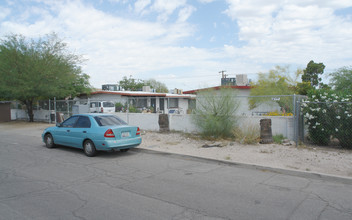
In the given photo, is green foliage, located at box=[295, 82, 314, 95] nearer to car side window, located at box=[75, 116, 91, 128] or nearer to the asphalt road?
the asphalt road

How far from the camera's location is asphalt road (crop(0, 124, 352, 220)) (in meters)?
4.66

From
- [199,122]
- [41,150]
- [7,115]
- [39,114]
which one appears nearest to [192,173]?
[199,122]

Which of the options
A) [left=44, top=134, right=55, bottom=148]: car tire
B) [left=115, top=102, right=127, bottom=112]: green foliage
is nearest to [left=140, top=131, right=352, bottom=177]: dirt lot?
[left=44, top=134, right=55, bottom=148]: car tire

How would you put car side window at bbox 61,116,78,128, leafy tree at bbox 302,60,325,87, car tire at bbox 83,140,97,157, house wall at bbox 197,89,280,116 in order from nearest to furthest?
car tire at bbox 83,140,97,157 < car side window at bbox 61,116,78,128 < house wall at bbox 197,89,280,116 < leafy tree at bbox 302,60,325,87

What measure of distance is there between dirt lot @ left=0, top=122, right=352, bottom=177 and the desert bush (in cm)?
34

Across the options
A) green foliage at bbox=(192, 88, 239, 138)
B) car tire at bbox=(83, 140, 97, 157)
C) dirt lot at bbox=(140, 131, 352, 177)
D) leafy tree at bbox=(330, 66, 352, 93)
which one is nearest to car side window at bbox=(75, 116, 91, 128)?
car tire at bbox=(83, 140, 97, 157)

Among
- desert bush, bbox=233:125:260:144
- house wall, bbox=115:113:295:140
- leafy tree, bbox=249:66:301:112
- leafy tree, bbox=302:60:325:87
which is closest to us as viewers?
desert bush, bbox=233:125:260:144

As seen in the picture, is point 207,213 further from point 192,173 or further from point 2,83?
point 2,83

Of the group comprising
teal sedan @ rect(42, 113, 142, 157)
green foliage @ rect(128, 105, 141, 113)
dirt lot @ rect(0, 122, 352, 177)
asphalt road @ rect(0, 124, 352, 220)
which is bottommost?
asphalt road @ rect(0, 124, 352, 220)

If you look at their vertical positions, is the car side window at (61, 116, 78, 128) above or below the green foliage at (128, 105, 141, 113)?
below

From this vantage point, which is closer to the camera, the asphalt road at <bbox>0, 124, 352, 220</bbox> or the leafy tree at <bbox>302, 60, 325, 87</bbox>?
the asphalt road at <bbox>0, 124, 352, 220</bbox>

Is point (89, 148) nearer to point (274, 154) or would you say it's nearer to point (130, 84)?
point (274, 154)

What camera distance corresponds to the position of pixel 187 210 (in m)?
4.78

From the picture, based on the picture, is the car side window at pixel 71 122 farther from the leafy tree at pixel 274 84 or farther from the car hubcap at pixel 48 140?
the leafy tree at pixel 274 84
